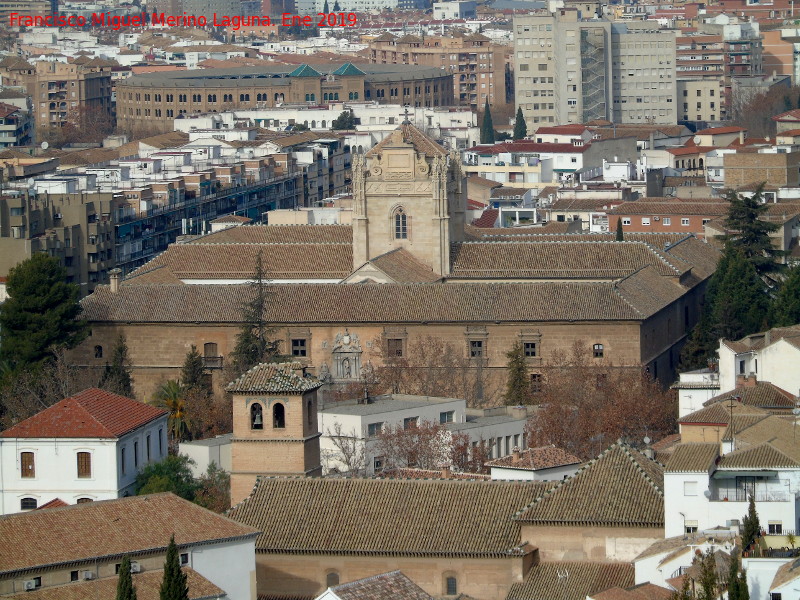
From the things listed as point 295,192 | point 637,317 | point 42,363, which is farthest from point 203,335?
point 295,192

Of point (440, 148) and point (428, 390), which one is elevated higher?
point (440, 148)

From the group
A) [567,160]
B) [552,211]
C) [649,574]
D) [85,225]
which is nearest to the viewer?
[649,574]

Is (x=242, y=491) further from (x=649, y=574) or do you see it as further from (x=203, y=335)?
(x=203, y=335)

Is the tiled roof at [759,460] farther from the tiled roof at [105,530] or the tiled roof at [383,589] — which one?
the tiled roof at [105,530]

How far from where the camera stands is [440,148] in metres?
98.8

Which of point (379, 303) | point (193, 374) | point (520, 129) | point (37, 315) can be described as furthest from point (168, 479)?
point (520, 129)

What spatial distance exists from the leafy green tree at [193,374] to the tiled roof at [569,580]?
31.4 m

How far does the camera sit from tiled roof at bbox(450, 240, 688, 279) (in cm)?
9600

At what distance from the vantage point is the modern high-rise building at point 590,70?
18362 cm

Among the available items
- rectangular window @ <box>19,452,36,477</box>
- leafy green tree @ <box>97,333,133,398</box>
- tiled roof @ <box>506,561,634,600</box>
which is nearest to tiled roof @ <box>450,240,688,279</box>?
leafy green tree @ <box>97,333,133,398</box>

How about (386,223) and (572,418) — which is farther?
(386,223)

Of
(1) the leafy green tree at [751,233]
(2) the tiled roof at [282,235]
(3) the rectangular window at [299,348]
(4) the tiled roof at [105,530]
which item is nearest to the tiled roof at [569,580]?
(4) the tiled roof at [105,530]

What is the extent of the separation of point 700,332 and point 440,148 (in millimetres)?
12567

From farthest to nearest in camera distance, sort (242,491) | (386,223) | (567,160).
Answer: (567,160), (386,223), (242,491)
